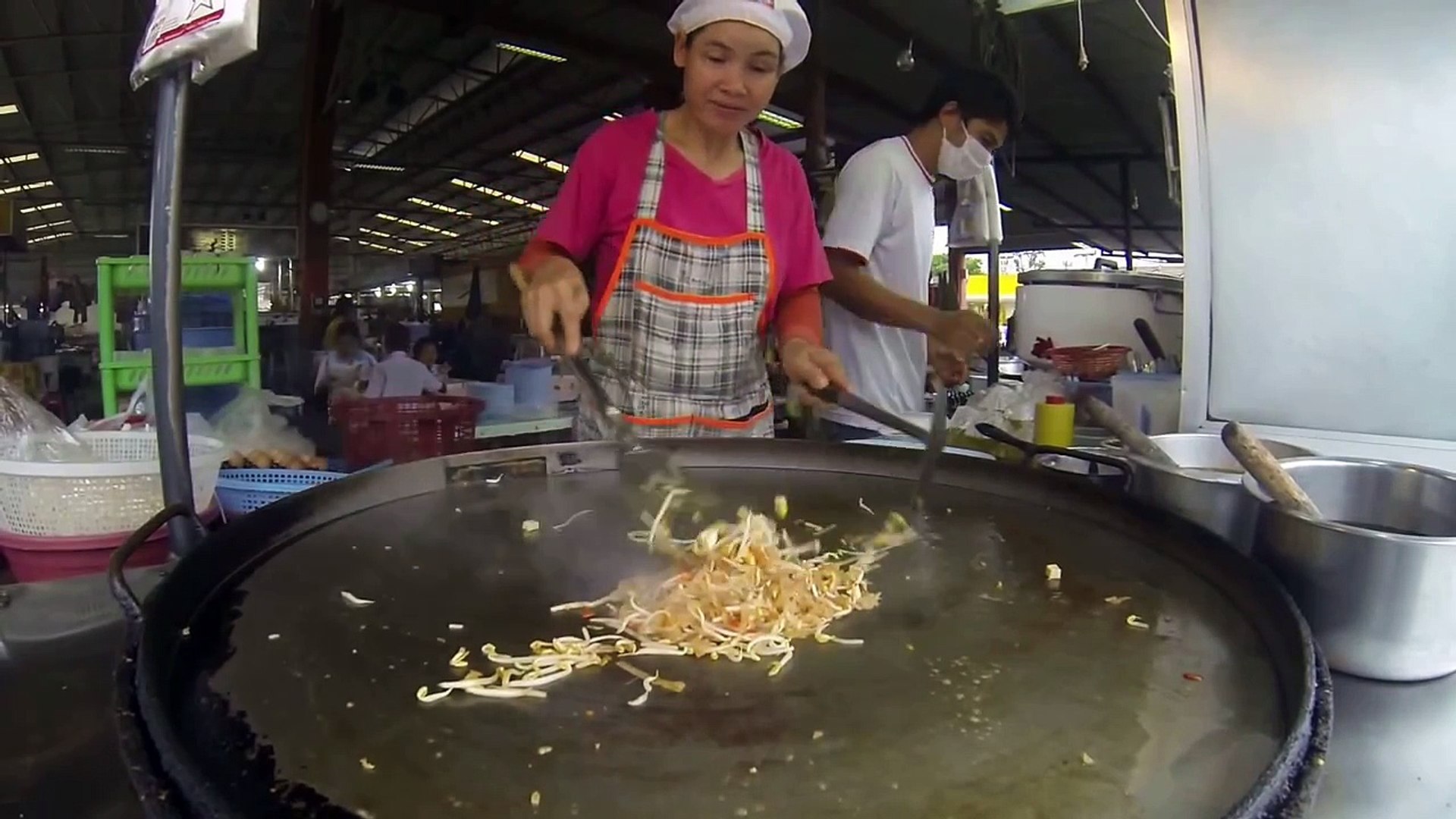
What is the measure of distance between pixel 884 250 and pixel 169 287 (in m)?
2.27

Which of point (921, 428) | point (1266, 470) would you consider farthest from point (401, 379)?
point (1266, 470)

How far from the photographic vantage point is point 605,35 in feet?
33.6

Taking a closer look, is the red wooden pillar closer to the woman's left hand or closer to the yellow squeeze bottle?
the woman's left hand

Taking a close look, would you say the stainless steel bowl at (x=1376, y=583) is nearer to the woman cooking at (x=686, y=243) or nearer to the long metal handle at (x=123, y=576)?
the woman cooking at (x=686, y=243)

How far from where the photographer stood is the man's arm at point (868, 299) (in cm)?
264

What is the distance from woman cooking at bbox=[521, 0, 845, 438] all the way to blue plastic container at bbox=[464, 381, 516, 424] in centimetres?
396

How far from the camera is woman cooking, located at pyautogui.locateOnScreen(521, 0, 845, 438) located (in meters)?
2.25

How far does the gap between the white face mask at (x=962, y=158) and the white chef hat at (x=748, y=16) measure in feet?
3.65

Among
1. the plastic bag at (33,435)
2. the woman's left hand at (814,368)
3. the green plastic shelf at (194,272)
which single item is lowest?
the plastic bag at (33,435)

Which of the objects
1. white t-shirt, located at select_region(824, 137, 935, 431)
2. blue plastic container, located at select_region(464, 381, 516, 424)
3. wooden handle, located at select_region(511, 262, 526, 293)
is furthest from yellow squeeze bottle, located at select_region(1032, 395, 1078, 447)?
blue plastic container, located at select_region(464, 381, 516, 424)

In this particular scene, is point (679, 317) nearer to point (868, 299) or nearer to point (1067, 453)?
point (868, 299)

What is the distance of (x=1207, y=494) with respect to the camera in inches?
55.9

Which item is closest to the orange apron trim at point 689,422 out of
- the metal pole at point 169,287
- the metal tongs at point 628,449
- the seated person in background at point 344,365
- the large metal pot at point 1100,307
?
the metal tongs at point 628,449

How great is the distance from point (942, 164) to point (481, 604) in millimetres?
2617
